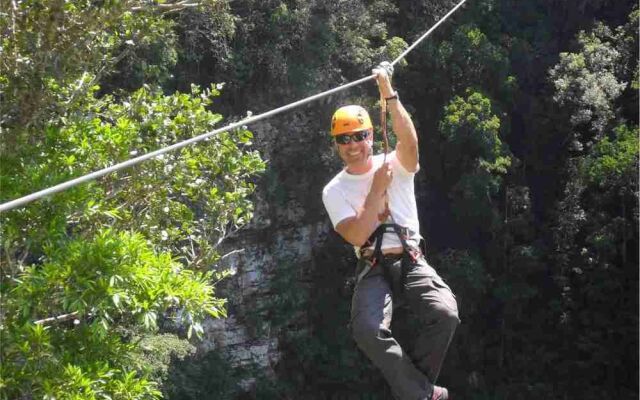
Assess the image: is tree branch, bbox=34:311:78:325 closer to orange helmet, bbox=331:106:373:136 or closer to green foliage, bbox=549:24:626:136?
orange helmet, bbox=331:106:373:136

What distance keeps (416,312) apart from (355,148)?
0.56m

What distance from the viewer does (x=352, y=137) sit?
311cm

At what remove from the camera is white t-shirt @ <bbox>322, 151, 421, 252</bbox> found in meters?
3.17

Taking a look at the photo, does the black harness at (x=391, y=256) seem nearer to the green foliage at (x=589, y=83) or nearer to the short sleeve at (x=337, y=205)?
the short sleeve at (x=337, y=205)

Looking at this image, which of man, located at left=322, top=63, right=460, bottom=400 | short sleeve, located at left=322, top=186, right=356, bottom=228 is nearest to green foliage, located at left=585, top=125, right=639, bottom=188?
man, located at left=322, top=63, right=460, bottom=400

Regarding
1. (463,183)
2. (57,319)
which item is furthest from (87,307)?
(463,183)

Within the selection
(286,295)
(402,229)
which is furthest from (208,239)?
(286,295)

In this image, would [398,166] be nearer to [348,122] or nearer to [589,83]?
[348,122]

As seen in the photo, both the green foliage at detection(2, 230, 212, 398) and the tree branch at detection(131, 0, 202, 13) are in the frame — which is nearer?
the green foliage at detection(2, 230, 212, 398)

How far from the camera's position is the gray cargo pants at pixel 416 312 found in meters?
3.02

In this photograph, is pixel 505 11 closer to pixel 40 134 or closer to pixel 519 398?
pixel 519 398

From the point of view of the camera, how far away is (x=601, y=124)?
46.0ft

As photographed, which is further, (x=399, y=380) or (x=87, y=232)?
(x=87, y=232)

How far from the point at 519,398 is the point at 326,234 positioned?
358 cm
